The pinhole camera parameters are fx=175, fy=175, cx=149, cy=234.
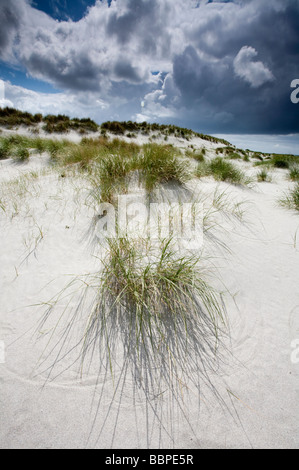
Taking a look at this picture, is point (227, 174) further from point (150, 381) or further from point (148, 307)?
point (150, 381)

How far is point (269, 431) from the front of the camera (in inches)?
39.6

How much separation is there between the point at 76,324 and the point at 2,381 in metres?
0.52

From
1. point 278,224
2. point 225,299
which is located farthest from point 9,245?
point 278,224

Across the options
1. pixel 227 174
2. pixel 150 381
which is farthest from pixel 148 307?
pixel 227 174

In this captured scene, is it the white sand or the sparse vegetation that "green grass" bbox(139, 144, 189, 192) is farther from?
the white sand

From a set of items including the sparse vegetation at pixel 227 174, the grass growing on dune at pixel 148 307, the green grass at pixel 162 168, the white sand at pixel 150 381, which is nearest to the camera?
the white sand at pixel 150 381

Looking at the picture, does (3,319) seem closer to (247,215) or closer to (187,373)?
(187,373)

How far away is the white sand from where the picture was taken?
0.99 m

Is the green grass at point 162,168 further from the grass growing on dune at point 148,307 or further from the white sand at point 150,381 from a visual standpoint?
the grass growing on dune at point 148,307

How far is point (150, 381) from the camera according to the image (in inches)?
45.6

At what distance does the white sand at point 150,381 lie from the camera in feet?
3.26

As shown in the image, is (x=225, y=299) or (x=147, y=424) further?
(x=225, y=299)

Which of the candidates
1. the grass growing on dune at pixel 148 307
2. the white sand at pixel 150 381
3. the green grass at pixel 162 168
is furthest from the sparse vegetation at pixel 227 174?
the grass growing on dune at pixel 148 307
